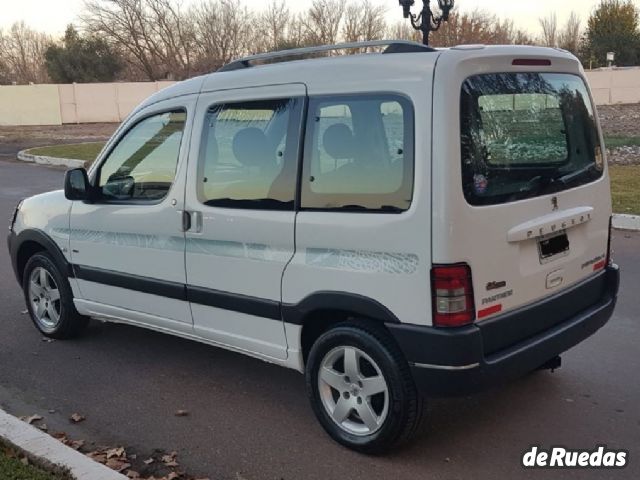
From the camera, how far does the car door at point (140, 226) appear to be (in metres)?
4.31

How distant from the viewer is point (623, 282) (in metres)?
6.62

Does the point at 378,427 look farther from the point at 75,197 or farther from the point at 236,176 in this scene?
the point at 75,197

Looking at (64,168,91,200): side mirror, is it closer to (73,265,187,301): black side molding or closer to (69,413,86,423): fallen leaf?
(73,265,187,301): black side molding

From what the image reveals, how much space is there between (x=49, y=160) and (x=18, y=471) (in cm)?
1839

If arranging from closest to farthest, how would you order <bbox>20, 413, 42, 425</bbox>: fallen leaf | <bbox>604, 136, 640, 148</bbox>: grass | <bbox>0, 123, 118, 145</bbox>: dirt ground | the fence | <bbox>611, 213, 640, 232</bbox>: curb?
<bbox>20, 413, 42, 425</bbox>: fallen leaf
<bbox>611, 213, 640, 232</bbox>: curb
<bbox>604, 136, 640, 148</bbox>: grass
<bbox>0, 123, 118, 145</bbox>: dirt ground
the fence

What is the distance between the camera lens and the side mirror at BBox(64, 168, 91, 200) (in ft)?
15.8

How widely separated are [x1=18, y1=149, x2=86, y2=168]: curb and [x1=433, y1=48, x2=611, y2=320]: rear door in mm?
16204

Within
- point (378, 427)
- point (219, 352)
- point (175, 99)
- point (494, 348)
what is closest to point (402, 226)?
point (494, 348)

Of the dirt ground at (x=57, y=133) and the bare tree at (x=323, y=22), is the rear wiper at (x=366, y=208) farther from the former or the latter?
the bare tree at (x=323, y=22)

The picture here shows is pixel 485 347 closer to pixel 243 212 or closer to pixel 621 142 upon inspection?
pixel 243 212

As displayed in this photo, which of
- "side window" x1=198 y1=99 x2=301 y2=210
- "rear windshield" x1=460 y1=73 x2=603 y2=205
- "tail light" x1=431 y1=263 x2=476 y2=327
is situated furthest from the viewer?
"side window" x1=198 y1=99 x2=301 y2=210

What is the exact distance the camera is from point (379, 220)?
3.31 metres

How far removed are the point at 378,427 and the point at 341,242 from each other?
961 millimetres

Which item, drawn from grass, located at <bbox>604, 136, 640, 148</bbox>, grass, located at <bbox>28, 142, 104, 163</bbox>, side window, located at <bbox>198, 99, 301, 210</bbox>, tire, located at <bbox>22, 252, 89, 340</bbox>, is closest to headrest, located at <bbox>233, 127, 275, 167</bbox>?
side window, located at <bbox>198, 99, 301, 210</bbox>
